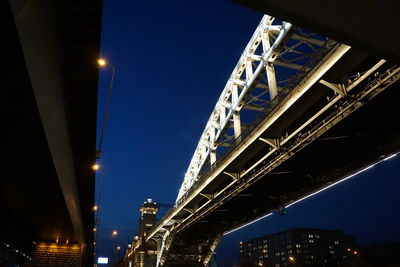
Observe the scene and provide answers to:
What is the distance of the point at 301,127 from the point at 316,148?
317 centimetres

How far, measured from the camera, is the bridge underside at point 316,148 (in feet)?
58.3

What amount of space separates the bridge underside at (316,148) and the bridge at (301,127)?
6 cm

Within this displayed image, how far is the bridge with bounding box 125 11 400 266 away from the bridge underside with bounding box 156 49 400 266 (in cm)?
6

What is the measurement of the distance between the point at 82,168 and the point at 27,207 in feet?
17.8

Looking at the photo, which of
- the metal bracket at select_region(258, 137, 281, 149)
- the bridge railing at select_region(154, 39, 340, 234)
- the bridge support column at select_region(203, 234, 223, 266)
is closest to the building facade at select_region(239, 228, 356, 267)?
the bridge support column at select_region(203, 234, 223, 266)

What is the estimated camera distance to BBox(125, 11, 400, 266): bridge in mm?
17375

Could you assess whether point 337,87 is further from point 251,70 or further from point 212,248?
point 212,248

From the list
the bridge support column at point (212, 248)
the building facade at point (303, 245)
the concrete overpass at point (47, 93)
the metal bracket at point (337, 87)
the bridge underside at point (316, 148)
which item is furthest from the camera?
the building facade at point (303, 245)

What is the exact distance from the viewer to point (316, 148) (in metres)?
22.7

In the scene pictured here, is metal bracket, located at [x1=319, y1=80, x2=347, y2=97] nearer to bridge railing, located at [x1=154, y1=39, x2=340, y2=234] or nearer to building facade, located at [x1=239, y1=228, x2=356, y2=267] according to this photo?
bridge railing, located at [x1=154, y1=39, x2=340, y2=234]

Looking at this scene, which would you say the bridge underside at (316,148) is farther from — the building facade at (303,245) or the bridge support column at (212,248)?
the building facade at (303,245)

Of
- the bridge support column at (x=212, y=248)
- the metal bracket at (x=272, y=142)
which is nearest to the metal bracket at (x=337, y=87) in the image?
the metal bracket at (x=272, y=142)

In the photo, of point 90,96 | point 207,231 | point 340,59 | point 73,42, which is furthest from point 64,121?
point 207,231

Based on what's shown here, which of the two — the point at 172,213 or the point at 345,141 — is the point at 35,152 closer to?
the point at 345,141
